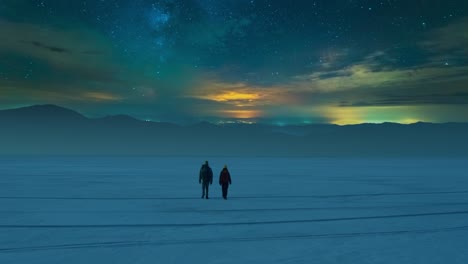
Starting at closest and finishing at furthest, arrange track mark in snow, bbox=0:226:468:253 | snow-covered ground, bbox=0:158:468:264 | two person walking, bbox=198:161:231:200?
snow-covered ground, bbox=0:158:468:264
track mark in snow, bbox=0:226:468:253
two person walking, bbox=198:161:231:200

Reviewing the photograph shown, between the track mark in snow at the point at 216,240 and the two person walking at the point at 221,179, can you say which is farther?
the two person walking at the point at 221,179

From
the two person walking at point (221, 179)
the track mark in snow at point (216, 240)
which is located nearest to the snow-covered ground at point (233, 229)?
the track mark in snow at point (216, 240)

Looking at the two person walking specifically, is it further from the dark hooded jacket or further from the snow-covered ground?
the snow-covered ground

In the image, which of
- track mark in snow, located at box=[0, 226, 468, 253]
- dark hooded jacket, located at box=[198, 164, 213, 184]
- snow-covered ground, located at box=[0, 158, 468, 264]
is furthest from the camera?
dark hooded jacket, located at box=[198, 164, 213, 184]

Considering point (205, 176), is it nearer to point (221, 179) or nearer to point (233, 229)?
point (221, 179)

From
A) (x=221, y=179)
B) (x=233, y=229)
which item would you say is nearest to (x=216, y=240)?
(x=233, y=229)

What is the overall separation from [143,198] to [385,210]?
28.8ft

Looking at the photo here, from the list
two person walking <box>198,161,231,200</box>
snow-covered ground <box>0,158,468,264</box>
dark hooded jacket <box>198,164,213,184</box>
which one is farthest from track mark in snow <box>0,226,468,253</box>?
dark hooded jacket <box>198,164,213,184</box>

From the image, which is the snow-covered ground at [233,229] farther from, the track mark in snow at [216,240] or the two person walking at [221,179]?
the two person walking at [221,179]

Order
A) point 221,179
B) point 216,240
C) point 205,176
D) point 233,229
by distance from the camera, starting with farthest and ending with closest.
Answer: point 205,176
point 221,179
point 233,229
point 216,240

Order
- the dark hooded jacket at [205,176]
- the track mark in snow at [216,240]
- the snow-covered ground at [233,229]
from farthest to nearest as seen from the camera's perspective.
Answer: the dark hooded jacket at [205,176]
the track mark in snow at [216,240]
the snow-covered ground at [233,229]

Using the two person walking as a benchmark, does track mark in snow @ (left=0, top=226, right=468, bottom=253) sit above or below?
below

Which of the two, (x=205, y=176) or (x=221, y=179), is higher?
(x=205, y=176)

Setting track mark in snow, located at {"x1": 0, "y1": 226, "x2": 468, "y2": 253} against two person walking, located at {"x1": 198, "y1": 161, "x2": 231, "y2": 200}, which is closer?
track mark in snow, located at {"x1": 0, "y1": 226, "x2": 468, "y2": 253}
